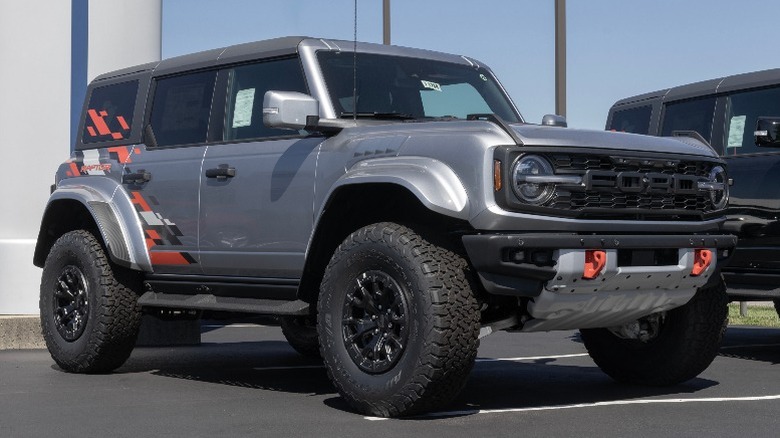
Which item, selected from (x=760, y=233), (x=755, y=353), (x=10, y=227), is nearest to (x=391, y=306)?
(x=760, y=233)

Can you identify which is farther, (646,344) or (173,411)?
(646,344)

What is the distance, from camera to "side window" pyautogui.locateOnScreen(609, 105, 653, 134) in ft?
37.3

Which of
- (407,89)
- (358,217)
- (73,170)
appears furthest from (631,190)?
(73,170)

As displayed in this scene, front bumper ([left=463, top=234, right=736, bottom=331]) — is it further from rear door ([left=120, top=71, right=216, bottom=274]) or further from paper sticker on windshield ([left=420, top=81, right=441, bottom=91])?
rear door ([left=120, top=71, right=216, bottom=274])

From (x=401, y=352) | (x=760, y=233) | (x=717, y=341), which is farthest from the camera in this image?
(x=760, y=233)

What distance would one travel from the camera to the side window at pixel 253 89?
791 cm

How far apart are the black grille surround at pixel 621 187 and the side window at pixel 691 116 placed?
11.0ft

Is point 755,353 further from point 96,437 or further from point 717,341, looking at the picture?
point 96,437

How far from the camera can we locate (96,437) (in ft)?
20.0

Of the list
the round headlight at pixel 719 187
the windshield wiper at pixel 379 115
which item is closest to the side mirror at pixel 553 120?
the windshield wiper at pixel 379 115

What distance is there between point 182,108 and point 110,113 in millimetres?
965

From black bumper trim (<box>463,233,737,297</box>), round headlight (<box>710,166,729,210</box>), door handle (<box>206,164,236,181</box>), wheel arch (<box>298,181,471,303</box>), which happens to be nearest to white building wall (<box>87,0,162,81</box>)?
door handle (<box>206,164,236,181</box>)

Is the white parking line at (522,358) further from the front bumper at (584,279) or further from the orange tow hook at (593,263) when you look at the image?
the orange tow hook at (593,263)

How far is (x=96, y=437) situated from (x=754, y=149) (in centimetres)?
570
